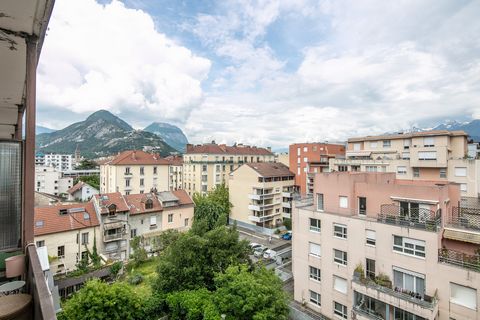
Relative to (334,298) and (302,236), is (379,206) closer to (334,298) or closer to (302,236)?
(302,236)

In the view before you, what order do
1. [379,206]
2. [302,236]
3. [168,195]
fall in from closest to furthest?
[379,206] → [302,236] → [168,195]

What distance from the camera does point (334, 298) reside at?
15219 millimetres

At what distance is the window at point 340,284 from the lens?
14.9m

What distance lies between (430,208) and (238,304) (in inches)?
434

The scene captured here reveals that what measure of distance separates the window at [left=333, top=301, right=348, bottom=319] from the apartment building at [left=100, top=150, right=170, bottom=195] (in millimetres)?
30927

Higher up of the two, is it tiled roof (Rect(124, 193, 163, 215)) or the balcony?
tiled roof (Rect(124, 193, 163, 215))

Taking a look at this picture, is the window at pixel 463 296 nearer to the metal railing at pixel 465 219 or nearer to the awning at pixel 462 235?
the awning at pixel 462 235

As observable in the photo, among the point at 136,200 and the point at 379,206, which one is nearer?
the point at 379,206

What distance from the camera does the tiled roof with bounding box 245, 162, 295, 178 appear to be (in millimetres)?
36531

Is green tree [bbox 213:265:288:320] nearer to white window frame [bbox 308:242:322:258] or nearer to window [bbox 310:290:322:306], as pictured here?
white window frame [bbox 308:242:322:258]

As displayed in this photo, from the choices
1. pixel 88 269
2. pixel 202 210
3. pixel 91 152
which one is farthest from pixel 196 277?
pixel 91 152

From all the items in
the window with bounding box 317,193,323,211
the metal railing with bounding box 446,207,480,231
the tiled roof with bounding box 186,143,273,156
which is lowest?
the metal railing with bounding box 446,207,480,231

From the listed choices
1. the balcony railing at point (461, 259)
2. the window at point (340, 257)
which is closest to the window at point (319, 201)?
the window at point (340, 257)

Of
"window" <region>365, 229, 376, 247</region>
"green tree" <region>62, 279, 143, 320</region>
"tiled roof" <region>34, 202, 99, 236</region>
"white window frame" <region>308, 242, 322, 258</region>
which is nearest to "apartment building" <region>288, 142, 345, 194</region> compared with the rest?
"white window frame" <region>308, 242, 322, 258</region>
